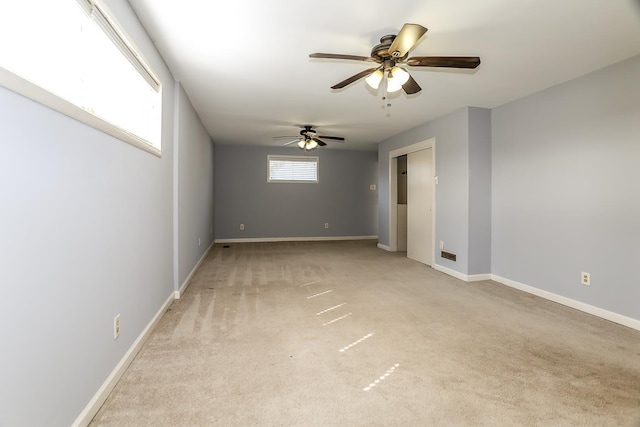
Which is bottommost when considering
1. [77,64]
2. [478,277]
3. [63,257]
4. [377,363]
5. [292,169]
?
[377,363]

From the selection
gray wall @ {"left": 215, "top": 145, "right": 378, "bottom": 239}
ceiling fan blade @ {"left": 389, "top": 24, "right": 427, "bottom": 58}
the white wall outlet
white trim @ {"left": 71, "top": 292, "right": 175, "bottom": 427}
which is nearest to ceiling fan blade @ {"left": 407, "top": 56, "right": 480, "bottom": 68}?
ceiling fan blade @ {"left": 389, "top": 24, "right": 427, "bottom": 58}

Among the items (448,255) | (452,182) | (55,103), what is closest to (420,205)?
(452,182)

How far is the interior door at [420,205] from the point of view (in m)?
5.01

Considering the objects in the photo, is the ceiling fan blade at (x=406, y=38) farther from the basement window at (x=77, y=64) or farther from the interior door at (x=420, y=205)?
the interior door at (x=420, y=205)

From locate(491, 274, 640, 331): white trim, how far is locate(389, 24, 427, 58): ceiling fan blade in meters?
2.98

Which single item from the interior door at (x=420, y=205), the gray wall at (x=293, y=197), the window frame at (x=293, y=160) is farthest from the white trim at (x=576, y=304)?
the window frame at (x=293, y=160)

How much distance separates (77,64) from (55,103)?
1.27 feet

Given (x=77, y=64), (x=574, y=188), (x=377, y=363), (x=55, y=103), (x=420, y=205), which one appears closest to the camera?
(x=55, y=103)

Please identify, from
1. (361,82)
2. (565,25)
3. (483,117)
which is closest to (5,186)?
(361,82)

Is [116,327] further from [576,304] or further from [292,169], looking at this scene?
[292,169]

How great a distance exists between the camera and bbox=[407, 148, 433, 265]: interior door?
5.01m

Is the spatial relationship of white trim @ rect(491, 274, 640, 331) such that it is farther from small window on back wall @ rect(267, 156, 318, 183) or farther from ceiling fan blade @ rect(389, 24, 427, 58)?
small window on back wall @ rect(267, 156, 318, 183)

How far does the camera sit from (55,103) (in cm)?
119

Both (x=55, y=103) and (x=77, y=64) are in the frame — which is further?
(x=77, y=64)
